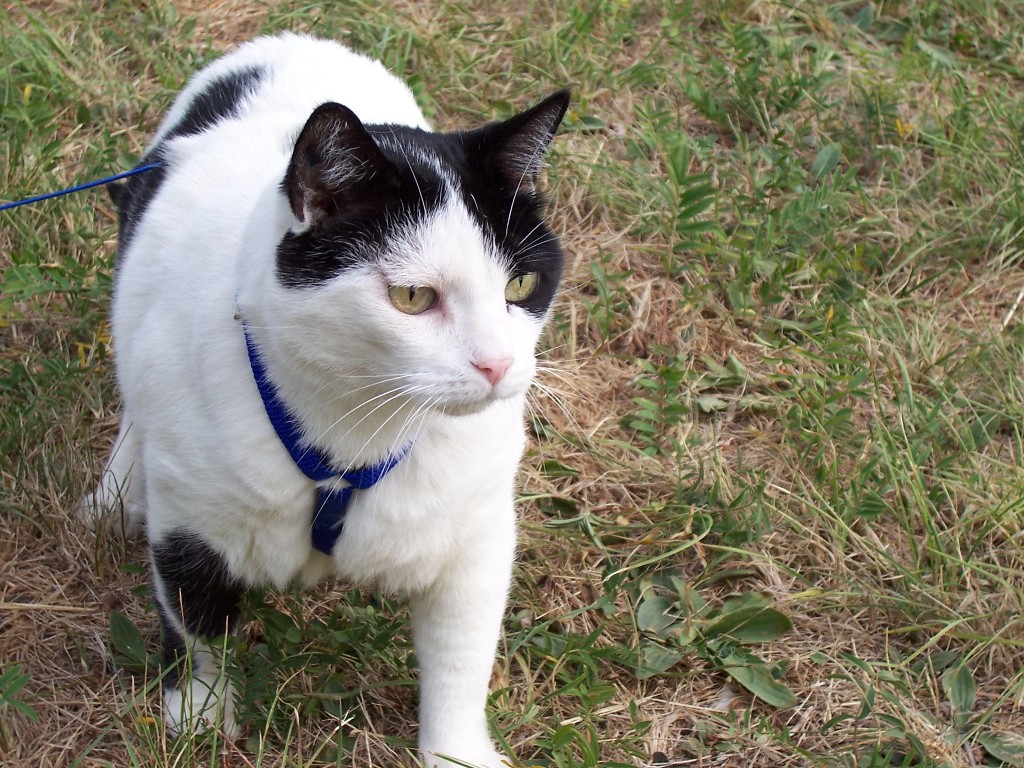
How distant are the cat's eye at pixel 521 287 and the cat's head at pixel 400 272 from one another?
14mm

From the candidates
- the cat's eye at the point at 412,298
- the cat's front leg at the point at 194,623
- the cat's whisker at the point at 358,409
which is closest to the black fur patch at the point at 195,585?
the cat's front leg at the point at 194,623

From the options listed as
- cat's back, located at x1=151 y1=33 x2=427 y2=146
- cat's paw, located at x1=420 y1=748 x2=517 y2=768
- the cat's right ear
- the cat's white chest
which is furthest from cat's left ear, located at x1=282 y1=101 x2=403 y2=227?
cat's paw, located at x1=420 y1=748 x2=517 y2=768

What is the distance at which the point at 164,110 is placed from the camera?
3275mm

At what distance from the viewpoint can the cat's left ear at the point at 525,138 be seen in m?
1.67

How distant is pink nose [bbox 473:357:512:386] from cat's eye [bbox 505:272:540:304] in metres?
0.17

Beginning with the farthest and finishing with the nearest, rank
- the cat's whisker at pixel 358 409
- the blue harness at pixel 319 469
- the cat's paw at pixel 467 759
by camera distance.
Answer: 1. the cat's paw at pixel 467 759
2. the blue harness at pixel 319 469
3. the cat's whisker at pixel 358 409

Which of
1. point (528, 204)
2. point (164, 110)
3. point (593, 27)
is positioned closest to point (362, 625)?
point (528, 204)

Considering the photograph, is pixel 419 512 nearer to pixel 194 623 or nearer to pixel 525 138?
pixel 194 623

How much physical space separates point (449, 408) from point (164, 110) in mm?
2129

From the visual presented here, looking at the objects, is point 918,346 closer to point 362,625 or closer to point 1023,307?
point 1023,307

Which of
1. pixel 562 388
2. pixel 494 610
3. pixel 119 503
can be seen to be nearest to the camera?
pixel 494 610

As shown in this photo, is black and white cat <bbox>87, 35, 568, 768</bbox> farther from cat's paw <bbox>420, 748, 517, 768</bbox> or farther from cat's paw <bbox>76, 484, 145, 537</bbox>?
cat's paw <bbox>76, 484, 145, 537</bbox>

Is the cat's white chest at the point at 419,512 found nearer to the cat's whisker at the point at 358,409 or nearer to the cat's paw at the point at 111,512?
the cat's whisker at the point at 358,409

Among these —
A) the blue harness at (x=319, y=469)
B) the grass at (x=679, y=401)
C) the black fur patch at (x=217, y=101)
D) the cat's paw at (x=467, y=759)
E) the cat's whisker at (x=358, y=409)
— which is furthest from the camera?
the black fur patch at (x=217, y=101)
